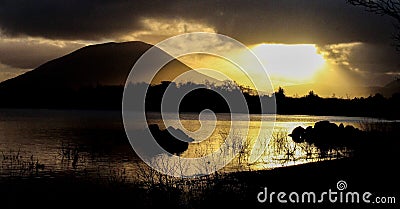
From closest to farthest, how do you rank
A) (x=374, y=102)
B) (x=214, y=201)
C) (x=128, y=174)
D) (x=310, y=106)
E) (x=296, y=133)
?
1. (x=214, y=201)
2. (x=128, y=174)
3. (x=296, y=133)
4. (x=374, y=102)
5. (x=310, y=106)

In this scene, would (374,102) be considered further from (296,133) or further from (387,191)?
(387,191)

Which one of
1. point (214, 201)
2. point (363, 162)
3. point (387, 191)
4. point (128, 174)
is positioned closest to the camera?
point (387, 191)

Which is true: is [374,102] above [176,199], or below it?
above

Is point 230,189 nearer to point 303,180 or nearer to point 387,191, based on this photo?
point 303,180

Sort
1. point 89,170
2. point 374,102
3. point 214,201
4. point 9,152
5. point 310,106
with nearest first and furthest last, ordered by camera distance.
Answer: point 214,201 → point 89,170 → point 9,152 → point 374,102 → point 310,106

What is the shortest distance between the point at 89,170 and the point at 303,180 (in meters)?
19.1

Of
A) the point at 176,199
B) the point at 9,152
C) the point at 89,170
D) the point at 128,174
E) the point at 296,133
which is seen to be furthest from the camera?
the point at 296,133

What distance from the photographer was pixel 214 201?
18891 millimetres

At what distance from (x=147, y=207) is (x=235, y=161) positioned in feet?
60.2

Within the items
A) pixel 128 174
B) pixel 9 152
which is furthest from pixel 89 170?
pixel 9 152

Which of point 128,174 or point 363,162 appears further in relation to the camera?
point 128,174

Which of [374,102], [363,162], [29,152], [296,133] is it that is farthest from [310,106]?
[363,162]

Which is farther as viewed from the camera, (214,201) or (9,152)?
(9,152)

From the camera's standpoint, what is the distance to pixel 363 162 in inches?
981
